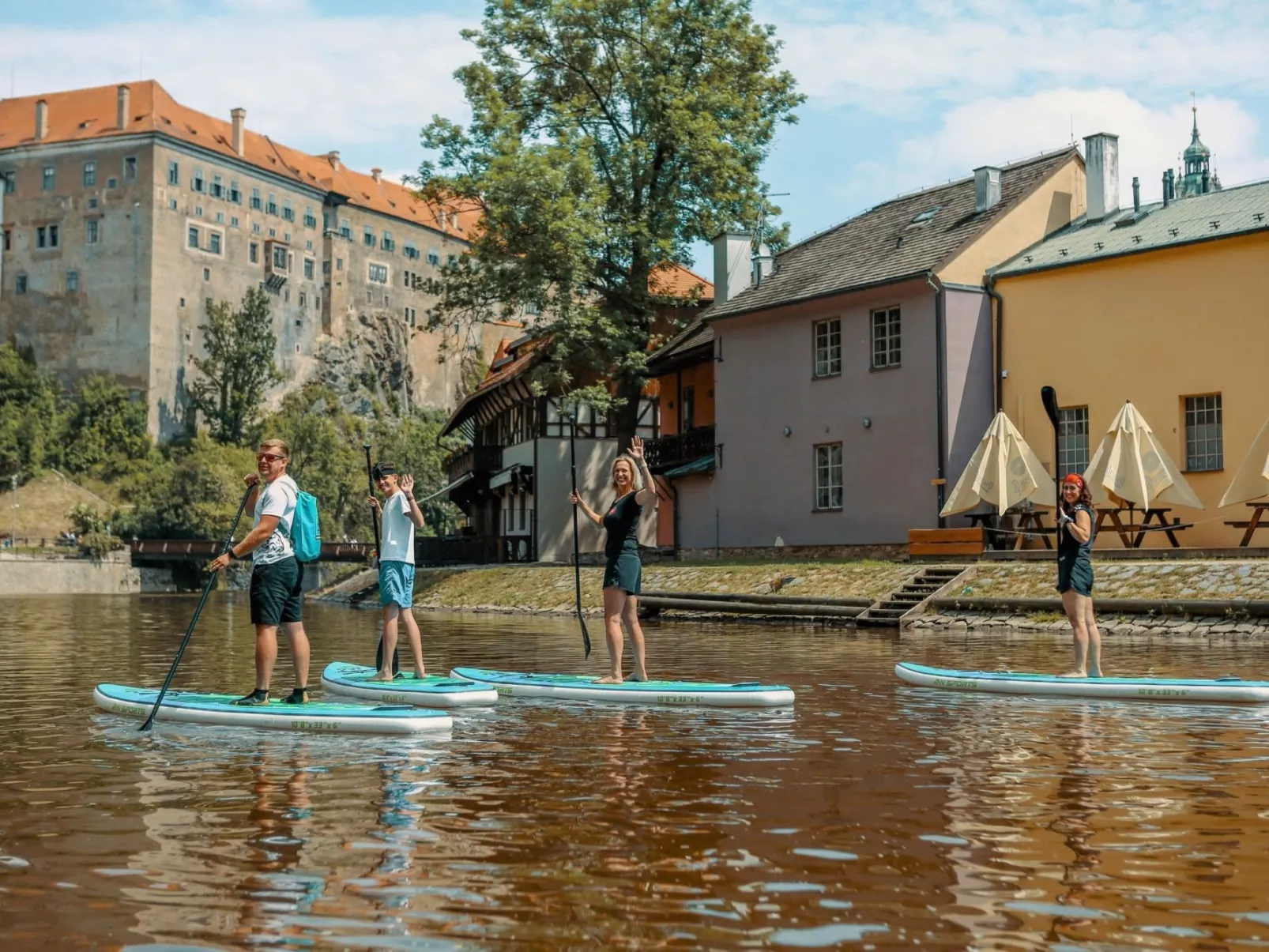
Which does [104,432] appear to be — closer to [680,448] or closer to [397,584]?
[680,448]

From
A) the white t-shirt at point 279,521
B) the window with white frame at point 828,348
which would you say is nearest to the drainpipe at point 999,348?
the window with white frame at point 828,348

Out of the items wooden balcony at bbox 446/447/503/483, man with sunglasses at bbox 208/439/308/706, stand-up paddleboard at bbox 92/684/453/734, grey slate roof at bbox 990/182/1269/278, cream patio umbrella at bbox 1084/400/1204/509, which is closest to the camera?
stand-up paddleboard at bbox 92/684/453/734

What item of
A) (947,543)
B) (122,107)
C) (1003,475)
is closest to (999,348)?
(1003,475)

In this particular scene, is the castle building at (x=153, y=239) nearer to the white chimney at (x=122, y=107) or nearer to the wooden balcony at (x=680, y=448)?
the white chimney at (x=122, y=107)

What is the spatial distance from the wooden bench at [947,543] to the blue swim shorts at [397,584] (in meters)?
18.8

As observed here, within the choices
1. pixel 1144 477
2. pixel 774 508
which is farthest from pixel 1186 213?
pixel 774 508

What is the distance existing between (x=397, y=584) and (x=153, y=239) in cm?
11130

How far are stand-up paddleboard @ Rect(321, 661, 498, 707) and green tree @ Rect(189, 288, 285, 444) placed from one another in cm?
10887

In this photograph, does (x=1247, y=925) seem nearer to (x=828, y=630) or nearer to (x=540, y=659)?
(x=540, y=659)

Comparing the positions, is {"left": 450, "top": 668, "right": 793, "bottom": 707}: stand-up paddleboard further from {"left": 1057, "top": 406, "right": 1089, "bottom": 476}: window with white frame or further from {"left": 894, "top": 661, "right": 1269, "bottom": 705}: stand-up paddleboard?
{"left": 1057, "top": 406, "right": 1089, "bottom": 476}: window with white frame

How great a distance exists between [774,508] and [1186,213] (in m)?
12.8

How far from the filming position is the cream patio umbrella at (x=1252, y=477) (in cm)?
2864

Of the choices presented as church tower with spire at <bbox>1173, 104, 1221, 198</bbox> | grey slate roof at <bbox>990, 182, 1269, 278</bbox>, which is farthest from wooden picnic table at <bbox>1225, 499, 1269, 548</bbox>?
church tower with spire at <bbox>1173, 104, 1221, 198</bbox>

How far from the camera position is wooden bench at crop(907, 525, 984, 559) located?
30656mm
